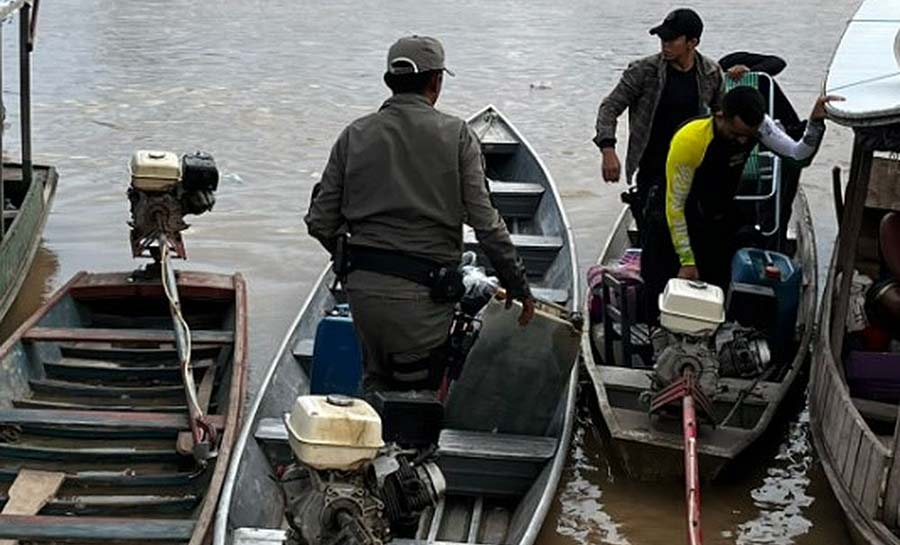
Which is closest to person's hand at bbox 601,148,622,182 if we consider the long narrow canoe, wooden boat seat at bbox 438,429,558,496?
wooden boat seat at bbox 438,429,558,496

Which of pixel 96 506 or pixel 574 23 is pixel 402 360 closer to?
pixel 96 506

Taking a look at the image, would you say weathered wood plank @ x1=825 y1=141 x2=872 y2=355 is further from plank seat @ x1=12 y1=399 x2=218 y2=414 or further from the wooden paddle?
the wooden paddle

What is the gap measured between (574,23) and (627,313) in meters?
20.4

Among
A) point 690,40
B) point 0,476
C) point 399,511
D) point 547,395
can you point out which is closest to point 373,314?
point 399,511

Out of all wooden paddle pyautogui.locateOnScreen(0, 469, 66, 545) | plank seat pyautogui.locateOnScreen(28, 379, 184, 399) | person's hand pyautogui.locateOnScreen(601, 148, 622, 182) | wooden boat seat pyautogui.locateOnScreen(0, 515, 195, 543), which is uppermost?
person's hand pyautogui.locateOnScreen(601, 148, 622, 182)

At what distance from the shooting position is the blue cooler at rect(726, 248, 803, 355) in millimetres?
7355

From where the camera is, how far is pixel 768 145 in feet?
23.3

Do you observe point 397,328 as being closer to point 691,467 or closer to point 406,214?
point 406,214

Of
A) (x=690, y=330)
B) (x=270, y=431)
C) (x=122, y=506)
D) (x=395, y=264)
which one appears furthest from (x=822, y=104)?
(x=122, y=506)

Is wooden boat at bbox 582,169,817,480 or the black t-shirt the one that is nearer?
wooden boat at bbox 582,169,817,480

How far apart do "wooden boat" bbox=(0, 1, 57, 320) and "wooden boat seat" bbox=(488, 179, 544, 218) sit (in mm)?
3438

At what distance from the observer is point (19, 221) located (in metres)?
9.48

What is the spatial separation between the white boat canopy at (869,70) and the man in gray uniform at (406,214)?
1663mm

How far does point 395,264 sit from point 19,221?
16.4 ft
